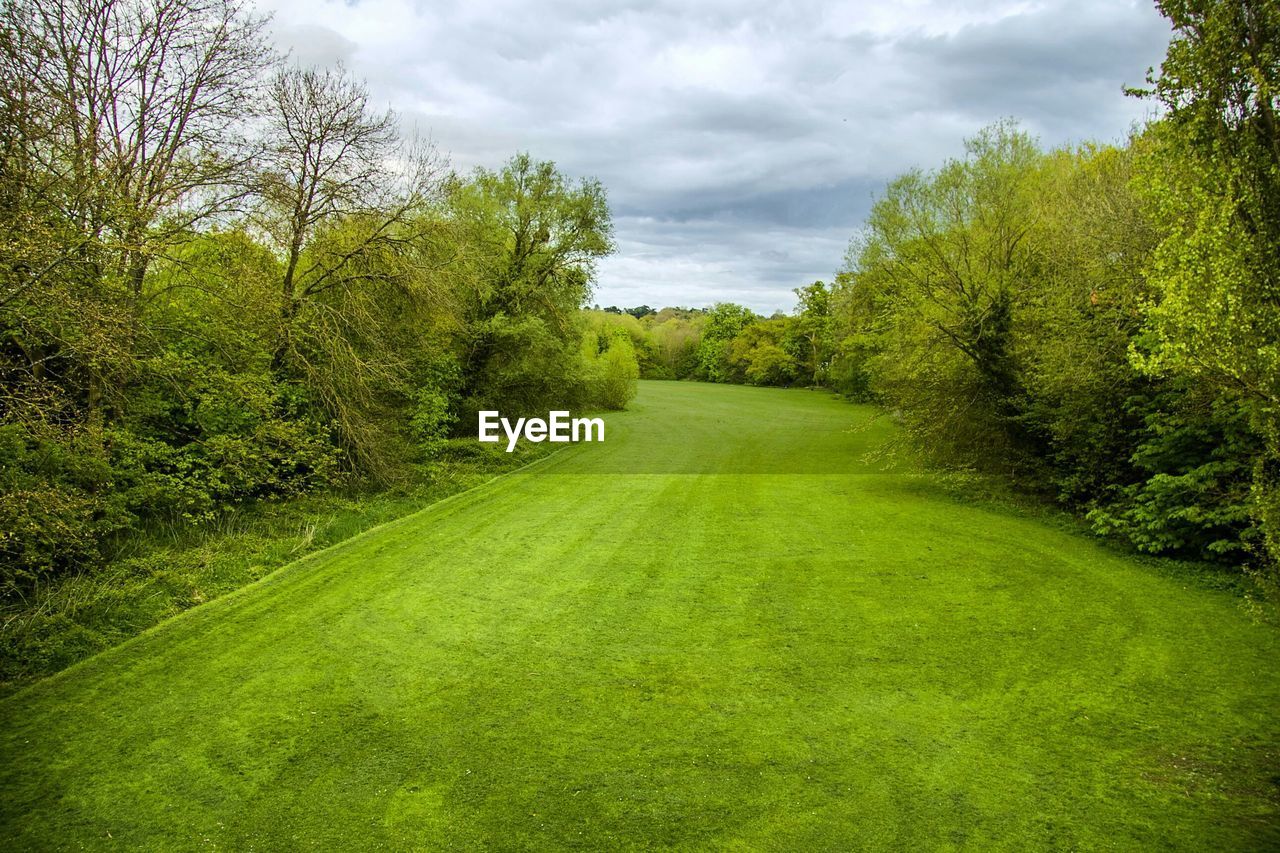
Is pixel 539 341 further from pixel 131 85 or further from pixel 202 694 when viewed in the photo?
pixel 202 694

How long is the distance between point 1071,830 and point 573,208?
774 inches

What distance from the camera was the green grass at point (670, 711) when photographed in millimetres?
4129

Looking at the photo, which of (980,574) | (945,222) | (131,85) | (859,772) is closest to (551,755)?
(859,772)

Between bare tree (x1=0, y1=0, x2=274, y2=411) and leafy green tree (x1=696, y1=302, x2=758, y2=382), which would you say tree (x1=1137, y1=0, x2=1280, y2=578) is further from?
leafy green tree (x1=696, y1=302, x2=758, y2=382)

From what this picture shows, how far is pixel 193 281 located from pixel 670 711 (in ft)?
28.1

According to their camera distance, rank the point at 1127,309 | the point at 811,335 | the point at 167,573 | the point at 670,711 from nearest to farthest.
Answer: the point at 670,711
the point at 167,573
the point at 1127,309
the point at 811,335

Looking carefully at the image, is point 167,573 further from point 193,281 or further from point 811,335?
point 811,335

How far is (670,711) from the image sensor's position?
5.49m

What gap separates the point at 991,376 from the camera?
13602 mm

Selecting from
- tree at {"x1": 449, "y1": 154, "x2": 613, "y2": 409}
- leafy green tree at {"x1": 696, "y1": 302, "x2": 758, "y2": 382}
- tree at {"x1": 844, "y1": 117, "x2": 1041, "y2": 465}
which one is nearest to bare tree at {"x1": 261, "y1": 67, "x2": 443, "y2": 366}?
tree at {"x1": 449, "y1": 154, "x2": 613, "y2": 409}

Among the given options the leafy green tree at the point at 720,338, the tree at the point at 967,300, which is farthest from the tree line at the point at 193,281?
the leafy green tree at the point at 720,338

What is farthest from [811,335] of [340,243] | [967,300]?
[340,243]

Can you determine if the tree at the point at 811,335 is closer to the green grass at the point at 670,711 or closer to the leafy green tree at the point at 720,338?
the leafy green tree at the point at 720,338

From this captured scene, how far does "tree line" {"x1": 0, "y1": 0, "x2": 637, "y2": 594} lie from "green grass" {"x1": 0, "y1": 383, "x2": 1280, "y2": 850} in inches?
84.9
